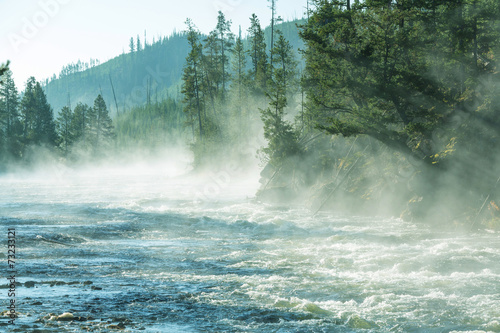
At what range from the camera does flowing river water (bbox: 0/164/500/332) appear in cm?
1014

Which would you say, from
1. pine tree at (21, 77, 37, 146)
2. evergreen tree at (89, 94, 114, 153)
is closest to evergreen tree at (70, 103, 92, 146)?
evergreen tree at (89, 94, 114, 153)

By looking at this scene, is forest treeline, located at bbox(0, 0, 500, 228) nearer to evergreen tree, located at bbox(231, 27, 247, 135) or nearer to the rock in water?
the rock in water

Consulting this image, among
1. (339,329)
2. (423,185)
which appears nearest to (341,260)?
(339,329)

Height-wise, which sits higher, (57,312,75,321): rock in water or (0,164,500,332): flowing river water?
(57,312,75,321): rock in water

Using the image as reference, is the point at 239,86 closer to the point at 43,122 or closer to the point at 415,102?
the point at 43,122

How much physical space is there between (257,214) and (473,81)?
45.1 feet

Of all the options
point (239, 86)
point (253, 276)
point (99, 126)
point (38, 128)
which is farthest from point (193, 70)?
point (253, 276)

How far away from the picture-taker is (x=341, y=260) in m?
15.9

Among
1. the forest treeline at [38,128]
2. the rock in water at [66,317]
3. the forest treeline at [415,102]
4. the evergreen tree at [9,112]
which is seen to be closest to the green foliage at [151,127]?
the forest treeline at [38,128]

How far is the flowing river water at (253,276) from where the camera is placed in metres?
10.1

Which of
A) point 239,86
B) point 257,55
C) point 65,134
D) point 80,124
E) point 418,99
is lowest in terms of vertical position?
point 65,134

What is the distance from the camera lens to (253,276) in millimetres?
14000

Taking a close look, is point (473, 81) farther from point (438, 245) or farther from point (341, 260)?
point (341, 260)

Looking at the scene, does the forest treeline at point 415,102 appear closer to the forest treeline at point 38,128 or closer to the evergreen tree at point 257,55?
the evergreen tree at point 257,55
